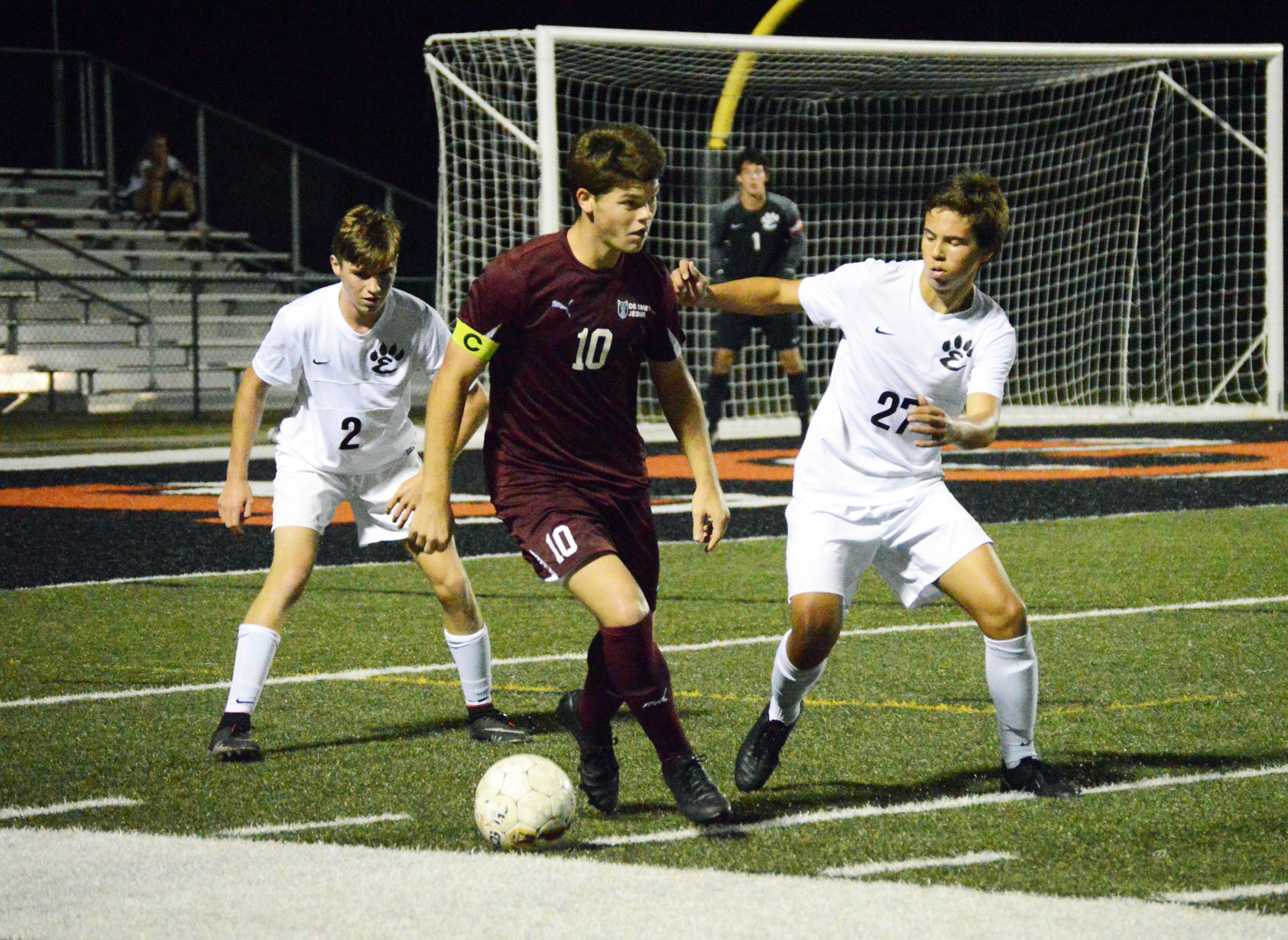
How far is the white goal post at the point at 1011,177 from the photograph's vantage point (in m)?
18.3

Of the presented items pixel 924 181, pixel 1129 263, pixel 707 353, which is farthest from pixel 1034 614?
pixel 924 181

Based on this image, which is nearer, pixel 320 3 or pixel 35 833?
pixel 35 833

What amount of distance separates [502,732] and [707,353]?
48.7 feet

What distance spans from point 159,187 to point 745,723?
20.5 m

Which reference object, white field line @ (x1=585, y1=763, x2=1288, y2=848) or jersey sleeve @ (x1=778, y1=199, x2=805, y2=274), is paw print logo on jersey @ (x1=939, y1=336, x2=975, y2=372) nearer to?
white field line @ (x1=585, y1=763, x2=1288, y2=848)

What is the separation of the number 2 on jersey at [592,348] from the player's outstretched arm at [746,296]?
1.08ft

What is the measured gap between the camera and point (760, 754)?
5180mm

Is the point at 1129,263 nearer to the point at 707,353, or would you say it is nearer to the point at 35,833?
the point at 707,353

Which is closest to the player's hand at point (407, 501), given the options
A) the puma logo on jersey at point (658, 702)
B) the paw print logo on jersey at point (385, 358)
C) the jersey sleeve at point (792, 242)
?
the puma logo on jersey at point (658, 702)

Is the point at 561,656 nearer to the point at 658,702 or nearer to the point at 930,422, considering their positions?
the point at 658,702

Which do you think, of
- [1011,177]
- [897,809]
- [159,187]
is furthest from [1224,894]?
[159,187]

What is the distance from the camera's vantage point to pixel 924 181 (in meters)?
23.0

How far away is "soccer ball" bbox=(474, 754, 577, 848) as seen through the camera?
452 centimetres

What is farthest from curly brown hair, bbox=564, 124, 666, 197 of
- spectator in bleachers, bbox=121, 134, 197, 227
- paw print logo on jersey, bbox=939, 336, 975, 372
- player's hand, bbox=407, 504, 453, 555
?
spectator in bleachers, bbox=121, 134, 197, 227
